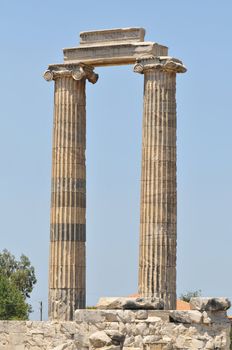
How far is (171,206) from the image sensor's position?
139ft

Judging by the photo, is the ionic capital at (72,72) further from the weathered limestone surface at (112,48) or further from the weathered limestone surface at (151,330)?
the weathered limestone surface at (151,330)

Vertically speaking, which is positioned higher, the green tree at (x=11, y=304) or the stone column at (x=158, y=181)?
the stone column at (x=158, y=181)

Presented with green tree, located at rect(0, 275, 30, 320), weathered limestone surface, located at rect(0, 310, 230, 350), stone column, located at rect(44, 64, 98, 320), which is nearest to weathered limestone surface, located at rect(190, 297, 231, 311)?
weathered limestone surface, located at rect(0, 310, 230, 350)

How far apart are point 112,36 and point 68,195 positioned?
5.72m

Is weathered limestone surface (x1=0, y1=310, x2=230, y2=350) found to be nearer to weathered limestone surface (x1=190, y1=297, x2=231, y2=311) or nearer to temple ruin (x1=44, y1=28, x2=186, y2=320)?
weathered limestone surface (x1=190, y1=297, x2=231, y2=311)

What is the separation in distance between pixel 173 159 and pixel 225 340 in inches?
771

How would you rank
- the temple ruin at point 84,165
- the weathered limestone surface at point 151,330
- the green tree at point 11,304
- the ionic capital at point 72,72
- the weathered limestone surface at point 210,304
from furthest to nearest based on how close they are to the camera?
the green tree at point 11,304, the ionic capital at point 72,72, the temple ruin at point 84,165, the weathered limestone surface at point 210,304, the weathered limestone surface at point 151,330

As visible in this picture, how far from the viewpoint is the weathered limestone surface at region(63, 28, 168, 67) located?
43344mm

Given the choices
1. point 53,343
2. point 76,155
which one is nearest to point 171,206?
point 76,155

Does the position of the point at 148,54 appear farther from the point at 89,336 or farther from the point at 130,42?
the point at 89,336

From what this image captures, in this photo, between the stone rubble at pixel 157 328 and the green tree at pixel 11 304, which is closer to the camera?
the stone rubble at pixel 157 328

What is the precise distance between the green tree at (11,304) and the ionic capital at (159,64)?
31.9 meters

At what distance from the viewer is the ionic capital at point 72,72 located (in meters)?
44.2

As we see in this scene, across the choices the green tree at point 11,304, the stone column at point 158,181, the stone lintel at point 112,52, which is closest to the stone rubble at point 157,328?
the stone column at point 158,181
